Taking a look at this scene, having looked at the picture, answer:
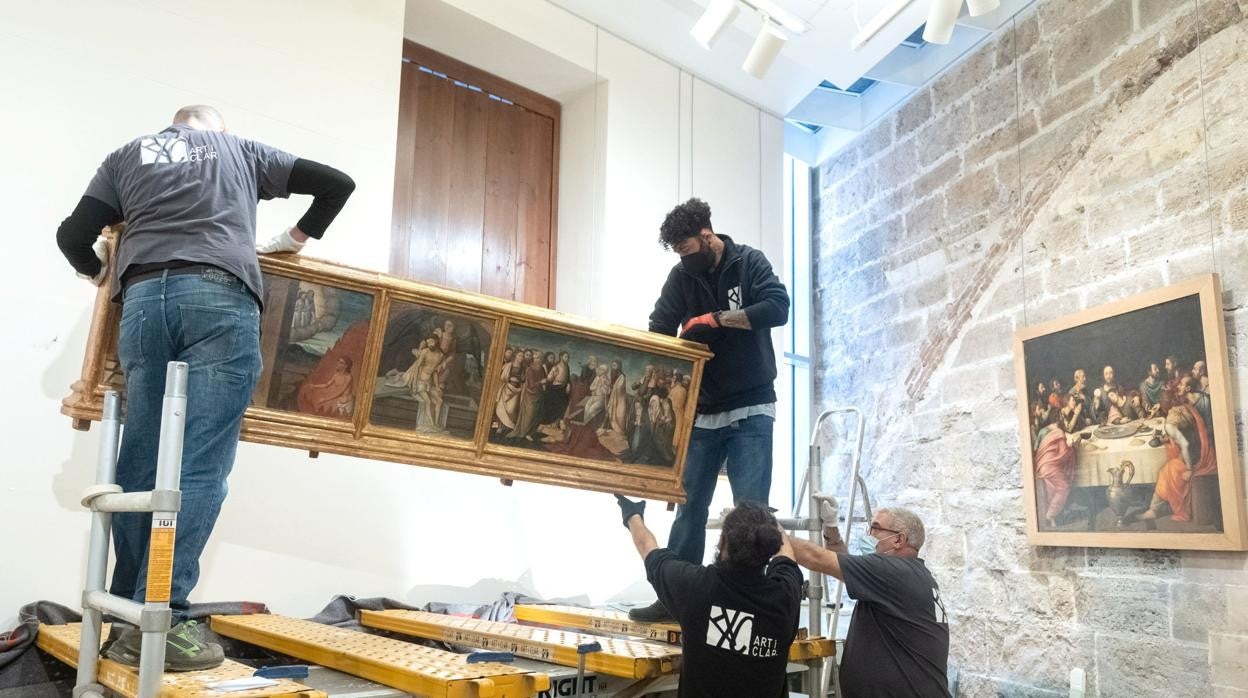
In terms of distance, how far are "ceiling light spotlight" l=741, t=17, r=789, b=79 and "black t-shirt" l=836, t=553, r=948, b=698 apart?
292 cm

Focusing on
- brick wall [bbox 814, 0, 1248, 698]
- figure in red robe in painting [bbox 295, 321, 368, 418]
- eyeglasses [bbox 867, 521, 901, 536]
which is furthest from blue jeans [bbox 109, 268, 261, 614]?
brick wall [bbox 814, 0, 1248, 698]

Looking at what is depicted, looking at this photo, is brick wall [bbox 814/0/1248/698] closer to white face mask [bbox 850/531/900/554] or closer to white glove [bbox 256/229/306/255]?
white face mask [bbox 850/531/900/554]

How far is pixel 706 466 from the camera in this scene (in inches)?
166

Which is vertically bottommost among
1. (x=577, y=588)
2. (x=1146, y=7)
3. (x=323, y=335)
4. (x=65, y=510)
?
(x=577, y=588)

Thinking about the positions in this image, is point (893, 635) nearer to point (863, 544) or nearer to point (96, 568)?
point (863, 544)

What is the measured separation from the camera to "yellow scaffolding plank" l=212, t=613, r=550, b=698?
2.55 meters

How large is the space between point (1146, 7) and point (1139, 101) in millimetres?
510

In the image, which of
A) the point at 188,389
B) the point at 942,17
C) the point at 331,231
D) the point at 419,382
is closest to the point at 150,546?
the point at 188,389

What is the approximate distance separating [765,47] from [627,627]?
327 centimetres

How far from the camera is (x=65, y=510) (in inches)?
162

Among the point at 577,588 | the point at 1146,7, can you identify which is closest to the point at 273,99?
the point at 577,588

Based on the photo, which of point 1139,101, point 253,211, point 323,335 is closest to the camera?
point 253,211

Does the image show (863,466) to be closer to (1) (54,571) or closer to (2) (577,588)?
(2) (577,588)

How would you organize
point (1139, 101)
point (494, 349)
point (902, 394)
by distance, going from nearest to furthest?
1. point (494, 349)
2. point (1139, 101)
3. point (902, 394)
